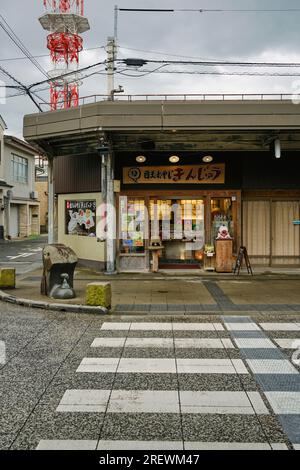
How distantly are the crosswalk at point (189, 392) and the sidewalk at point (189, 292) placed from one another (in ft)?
6.57

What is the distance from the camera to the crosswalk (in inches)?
172

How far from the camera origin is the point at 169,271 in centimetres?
1686

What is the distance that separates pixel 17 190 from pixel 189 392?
3888 centimetres

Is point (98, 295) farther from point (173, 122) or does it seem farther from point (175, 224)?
point (175, 224)

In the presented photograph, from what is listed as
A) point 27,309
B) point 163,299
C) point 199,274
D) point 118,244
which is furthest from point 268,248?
point 27,309

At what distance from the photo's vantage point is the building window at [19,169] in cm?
4106

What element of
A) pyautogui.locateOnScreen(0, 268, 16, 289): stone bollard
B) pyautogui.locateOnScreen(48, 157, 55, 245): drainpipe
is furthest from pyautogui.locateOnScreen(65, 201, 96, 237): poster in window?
pyautogui.locateOnScreen(0, 268, 16, 289): stone bollard

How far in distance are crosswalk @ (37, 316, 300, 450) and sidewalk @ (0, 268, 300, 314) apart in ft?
6.57

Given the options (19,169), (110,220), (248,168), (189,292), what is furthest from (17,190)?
(189,292)

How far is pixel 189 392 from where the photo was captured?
5586 mm

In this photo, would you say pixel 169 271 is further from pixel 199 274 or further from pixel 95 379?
pixel 95 379
